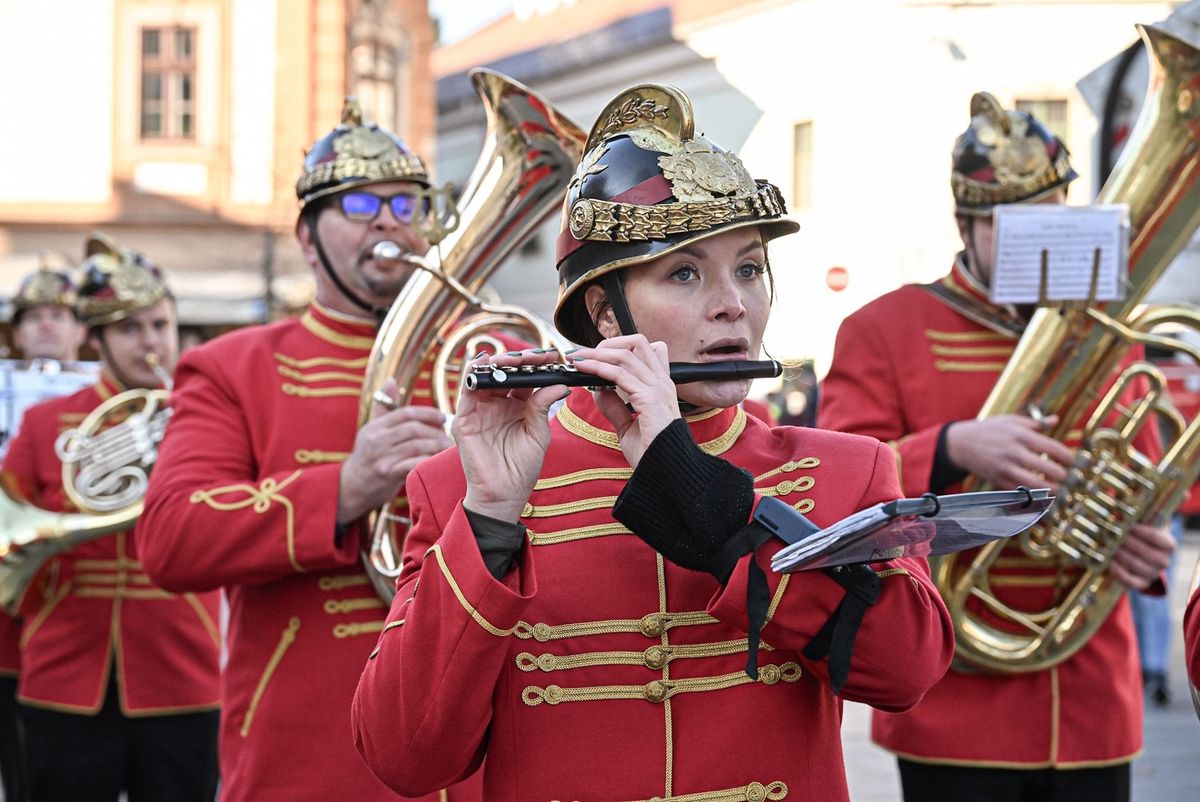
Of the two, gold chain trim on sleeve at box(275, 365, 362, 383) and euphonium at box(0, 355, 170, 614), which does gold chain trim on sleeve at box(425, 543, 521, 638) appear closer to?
gold chain trim on sleeve at box(275, 365, 362, 383)

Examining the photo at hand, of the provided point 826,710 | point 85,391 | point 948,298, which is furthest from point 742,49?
point 826,710

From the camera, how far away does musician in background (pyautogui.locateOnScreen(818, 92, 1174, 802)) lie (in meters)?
4.21

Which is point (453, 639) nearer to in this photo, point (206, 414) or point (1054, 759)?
point (206, 414)

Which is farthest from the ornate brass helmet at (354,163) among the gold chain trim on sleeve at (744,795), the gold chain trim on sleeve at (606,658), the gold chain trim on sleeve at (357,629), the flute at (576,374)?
the gold chain trim on sleeve at (744,795)

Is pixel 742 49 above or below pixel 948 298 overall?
above

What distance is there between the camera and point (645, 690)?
2.59 m

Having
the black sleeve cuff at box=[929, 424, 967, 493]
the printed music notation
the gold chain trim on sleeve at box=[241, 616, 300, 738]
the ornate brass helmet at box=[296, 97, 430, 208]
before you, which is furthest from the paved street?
the ornate brass helmet at box=[296, 97, 430, 208]

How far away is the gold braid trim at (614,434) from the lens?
278cm

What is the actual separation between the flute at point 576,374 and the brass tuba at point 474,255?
5.15 ft

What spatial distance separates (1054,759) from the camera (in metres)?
4.22

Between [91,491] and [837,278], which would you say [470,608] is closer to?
[91,491]

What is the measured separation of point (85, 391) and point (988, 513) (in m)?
4.56

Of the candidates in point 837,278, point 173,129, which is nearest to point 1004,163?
point 837,278

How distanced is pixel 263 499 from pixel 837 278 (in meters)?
8.08
